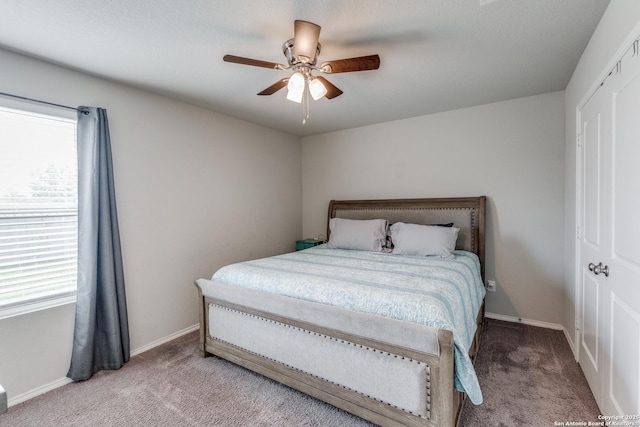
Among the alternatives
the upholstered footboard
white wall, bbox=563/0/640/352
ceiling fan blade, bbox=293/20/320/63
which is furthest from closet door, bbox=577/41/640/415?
ceiling fan blade, bbox=293/20/320/63

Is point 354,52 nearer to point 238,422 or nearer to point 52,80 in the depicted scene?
point 52,80

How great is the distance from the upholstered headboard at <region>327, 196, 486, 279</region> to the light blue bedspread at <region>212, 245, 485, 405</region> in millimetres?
328

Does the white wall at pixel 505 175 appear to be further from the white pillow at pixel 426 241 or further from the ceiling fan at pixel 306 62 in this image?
the ceiling fan at pixel 306 62

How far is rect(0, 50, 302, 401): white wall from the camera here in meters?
2.15

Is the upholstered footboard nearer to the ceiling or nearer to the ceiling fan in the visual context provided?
the ceiling fan

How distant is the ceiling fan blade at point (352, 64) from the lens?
71.3 inches

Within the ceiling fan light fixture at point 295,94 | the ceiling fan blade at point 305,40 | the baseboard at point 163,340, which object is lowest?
the baseboard at point 163,340

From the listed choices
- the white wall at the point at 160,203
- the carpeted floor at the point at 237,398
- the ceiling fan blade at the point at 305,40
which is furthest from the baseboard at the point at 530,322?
the ceiling fan blade at the point at 305,40

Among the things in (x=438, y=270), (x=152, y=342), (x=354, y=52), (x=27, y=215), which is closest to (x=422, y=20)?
(x=354, y=52)

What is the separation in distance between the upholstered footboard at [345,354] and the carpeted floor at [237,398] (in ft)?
0.44

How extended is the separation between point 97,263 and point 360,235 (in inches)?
→ 97.1

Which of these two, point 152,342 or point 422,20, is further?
point 152,342

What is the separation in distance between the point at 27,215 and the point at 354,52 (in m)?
2.60

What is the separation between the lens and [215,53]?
2148 millimetres
